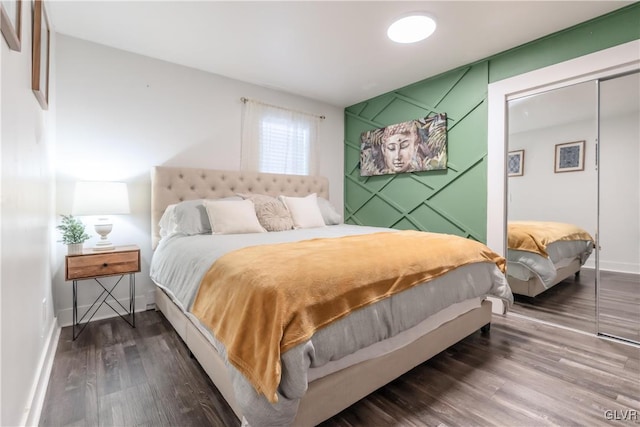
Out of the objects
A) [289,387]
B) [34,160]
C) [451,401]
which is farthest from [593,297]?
[34,160]

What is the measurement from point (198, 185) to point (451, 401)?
9.12ft

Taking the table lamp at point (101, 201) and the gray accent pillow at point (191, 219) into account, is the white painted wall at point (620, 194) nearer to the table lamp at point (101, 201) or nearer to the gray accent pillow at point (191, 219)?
the gray accent pillow at point (191, 219)

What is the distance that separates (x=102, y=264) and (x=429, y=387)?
95.6 inches

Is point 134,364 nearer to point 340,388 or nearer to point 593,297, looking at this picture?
point 340,388

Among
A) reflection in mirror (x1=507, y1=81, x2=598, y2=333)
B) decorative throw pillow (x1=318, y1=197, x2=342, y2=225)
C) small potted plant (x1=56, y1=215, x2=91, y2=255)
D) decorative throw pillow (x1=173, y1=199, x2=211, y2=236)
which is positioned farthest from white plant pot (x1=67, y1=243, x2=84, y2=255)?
reflection in mirror (x1=507, y1=81, x2=598, y2=333)

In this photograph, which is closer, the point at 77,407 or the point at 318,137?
the point at 77,407

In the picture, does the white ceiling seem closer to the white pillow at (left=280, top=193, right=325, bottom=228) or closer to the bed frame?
the white pillow at (left=280, top=193, right=325, bottom=228)

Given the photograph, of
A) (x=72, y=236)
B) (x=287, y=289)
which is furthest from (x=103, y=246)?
(x=287, y=289)

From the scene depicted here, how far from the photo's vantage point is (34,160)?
1521mm

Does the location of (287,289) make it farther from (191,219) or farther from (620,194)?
(620,194)

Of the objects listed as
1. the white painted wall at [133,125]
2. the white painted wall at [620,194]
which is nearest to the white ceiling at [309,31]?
the white painted wall at [133,125]

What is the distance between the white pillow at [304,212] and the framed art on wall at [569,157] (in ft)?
7.30

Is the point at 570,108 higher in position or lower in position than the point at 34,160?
higher

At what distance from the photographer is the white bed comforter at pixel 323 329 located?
3.53 feet
